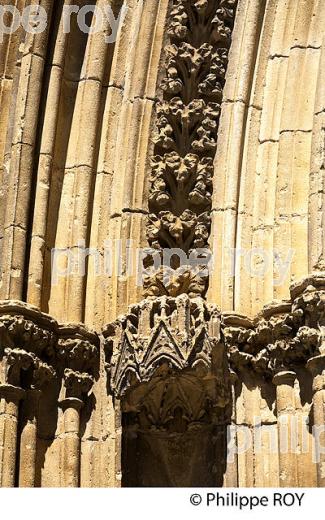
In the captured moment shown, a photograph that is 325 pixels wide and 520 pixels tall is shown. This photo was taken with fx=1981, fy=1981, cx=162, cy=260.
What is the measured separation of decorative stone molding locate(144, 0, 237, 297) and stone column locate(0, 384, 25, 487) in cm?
120

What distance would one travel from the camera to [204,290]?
1374 cm

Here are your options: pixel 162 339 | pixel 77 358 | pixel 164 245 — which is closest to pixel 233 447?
pixel 162 339

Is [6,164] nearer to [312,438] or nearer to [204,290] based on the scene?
[204,290]

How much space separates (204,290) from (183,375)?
801 mm

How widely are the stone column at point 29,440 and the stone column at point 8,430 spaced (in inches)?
3.0

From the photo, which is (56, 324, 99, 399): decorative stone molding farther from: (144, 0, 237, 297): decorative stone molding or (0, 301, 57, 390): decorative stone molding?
(144, 0, 237, 297): decorative stone molding

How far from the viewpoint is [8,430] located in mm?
13102

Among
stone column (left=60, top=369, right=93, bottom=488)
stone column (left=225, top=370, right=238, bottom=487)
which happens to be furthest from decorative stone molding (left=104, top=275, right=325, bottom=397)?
stone column (left=60, top=369, right=93, bottom=488)

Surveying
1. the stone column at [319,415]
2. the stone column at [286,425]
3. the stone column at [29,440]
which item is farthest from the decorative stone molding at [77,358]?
the stone column at [319,415]

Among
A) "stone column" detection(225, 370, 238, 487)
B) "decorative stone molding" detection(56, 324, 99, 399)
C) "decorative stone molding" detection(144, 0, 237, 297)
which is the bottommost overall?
"stone column" detection(225, 370, 238, 487)

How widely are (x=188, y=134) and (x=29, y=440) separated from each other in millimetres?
2590

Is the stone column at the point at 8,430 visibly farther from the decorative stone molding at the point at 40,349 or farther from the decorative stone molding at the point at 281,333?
the decorative stone molding at the point at 281,333

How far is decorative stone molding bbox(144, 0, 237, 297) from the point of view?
13.9 metres

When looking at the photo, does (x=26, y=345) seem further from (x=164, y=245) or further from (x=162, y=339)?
(x=164, y=245)
